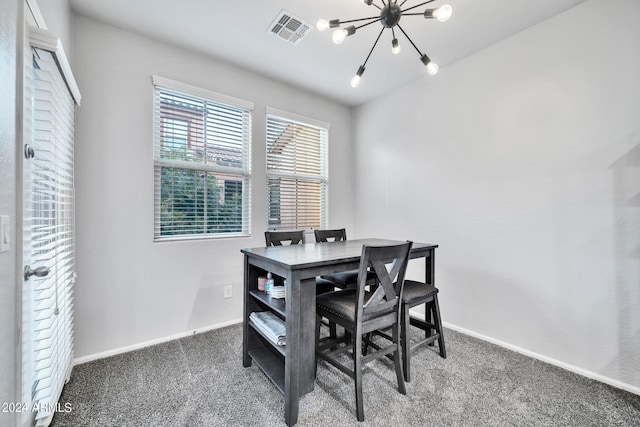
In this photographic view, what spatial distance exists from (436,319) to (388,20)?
2167 mm

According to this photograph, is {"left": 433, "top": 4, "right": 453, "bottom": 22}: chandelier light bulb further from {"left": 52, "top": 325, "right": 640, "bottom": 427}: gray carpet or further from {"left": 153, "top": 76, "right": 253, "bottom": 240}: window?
{"left": 52, "top": 325, "right": 640, "bottom": 427}: gray carpet

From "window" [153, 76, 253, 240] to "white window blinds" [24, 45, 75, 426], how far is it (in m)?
0.79

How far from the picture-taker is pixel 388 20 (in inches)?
63.6

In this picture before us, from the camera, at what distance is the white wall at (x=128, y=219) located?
211cm

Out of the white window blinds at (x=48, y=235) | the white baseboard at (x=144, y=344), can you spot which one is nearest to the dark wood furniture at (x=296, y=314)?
the white baseboard at (x=144, y=344)

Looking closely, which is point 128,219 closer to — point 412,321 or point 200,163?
point 200,163

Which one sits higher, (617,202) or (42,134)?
(42,134)

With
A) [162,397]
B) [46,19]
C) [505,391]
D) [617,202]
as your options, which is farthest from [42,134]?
[617,202]

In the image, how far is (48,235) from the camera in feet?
4.68

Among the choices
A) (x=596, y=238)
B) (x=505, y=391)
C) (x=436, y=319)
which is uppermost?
(x=596, y=238)

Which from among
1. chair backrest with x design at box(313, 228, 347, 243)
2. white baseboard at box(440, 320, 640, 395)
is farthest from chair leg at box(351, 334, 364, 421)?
white baseboard at box(440, 320, 640, 395)

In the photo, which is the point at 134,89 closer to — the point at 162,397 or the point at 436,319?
the point at 162,397

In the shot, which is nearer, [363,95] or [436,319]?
[436,319]

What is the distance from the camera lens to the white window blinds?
49.9 inches
